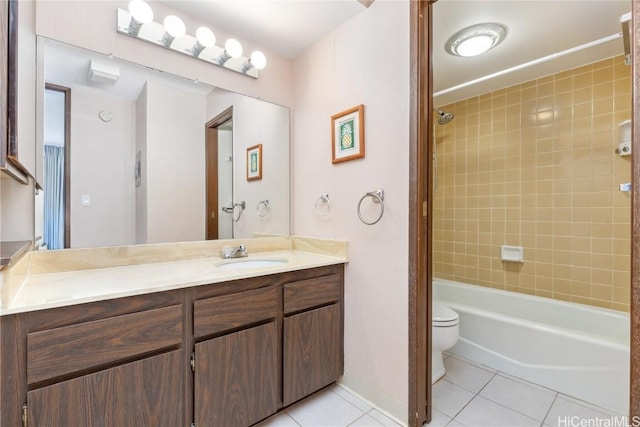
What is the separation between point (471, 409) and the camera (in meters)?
1.57

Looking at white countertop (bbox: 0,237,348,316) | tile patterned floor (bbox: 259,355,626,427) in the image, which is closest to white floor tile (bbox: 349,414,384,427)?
tile patterned floor (bbox: 259,355,626,427)

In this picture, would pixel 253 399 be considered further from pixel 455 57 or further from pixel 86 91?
pixel 455 57

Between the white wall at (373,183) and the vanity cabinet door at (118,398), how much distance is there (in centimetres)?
98

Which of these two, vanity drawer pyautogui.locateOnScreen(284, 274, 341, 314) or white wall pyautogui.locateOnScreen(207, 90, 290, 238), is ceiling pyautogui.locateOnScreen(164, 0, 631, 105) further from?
vanity drawer pyautogui.locateOnScreen(284, 274, 341, 314)

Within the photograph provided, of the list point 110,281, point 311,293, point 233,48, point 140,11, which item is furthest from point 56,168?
point 311,293

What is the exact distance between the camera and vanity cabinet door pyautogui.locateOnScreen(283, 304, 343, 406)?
1477mm

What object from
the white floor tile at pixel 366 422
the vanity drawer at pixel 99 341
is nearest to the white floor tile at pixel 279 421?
the white floor tile at pixel 366 422

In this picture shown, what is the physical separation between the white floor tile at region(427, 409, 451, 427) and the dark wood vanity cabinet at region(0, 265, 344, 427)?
0.58 metres

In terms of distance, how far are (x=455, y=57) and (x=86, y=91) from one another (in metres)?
2.30

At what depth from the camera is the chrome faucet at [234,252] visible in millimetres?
1728

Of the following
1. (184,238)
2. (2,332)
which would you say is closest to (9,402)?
(2,332)

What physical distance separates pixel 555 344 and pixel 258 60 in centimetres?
261

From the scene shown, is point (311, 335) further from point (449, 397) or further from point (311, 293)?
point (449, 397)

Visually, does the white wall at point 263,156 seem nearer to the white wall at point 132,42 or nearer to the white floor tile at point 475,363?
the white wall at point 132,42
